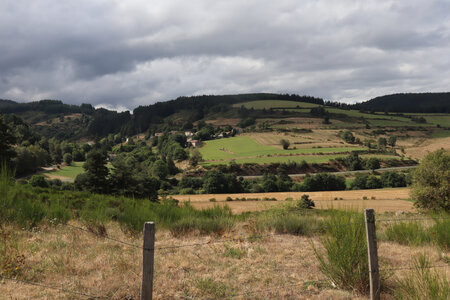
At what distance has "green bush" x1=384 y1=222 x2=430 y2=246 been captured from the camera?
→ 25.2 ft

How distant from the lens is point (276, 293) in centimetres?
480

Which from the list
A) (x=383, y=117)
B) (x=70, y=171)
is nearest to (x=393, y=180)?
(x=383, y=117)

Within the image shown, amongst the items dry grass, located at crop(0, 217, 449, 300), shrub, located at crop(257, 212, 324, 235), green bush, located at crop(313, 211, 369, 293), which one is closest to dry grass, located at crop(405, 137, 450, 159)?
shrub, located at crop(257, 212, 324, 235)

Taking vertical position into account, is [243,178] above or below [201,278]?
below

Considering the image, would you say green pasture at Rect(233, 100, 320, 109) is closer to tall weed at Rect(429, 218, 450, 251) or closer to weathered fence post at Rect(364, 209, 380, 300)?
tall weed at Rect(429, 218, 450, 251)

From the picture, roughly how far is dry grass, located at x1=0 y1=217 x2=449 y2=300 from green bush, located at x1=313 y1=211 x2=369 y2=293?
0.24 metres

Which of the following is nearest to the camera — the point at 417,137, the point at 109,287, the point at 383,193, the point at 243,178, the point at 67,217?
the point at 109,287

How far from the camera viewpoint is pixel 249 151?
10625cm

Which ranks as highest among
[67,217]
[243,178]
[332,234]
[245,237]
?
[332,234]

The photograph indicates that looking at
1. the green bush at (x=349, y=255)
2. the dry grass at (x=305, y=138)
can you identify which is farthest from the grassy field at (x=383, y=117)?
the green bush at (x=349, y=255)

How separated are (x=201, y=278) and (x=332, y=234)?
7.92ft

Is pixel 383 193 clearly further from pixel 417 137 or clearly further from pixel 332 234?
pixel 417 137

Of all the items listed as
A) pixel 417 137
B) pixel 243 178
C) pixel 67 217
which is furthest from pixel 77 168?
pixel 417 137

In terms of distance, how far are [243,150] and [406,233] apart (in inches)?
3943
